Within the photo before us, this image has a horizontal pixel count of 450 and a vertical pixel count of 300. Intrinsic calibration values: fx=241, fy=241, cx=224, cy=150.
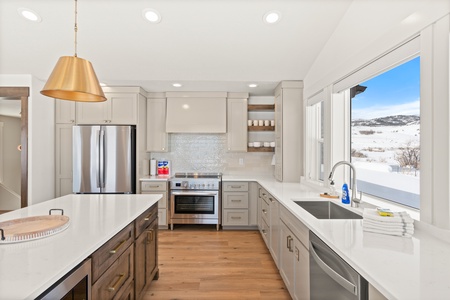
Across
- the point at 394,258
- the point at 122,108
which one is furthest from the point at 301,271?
the point at 122,108

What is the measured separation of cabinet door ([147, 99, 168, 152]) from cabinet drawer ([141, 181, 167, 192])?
67 cm

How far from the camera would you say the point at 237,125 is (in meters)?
4.39

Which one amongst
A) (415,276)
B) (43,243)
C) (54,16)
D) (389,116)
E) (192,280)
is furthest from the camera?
(54,16)

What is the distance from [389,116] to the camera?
2.12 meters

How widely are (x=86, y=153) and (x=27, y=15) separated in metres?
1.95

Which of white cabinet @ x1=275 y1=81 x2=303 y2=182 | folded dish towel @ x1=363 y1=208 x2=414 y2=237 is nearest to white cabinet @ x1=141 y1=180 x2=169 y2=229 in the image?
white cabinet @ x1=275 y1=81 x2=303 y2=182

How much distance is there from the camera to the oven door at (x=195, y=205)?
13.3 feet

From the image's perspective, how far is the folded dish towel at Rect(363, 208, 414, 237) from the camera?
4.56 ft

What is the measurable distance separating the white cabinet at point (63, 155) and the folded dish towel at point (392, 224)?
4349 millimetres

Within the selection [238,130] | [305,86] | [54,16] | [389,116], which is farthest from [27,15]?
[389,116]

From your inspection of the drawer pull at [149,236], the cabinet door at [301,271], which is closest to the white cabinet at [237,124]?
the drawer pull at [149,236]

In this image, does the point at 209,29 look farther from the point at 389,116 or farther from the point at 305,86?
the point at 389,116

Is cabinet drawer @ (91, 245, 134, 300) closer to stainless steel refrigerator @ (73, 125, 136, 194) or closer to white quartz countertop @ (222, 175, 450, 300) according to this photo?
white quartz countertop @ (222, 175, 450, 300)

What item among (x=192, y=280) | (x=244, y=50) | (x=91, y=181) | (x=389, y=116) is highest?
(x=244, y=50)
